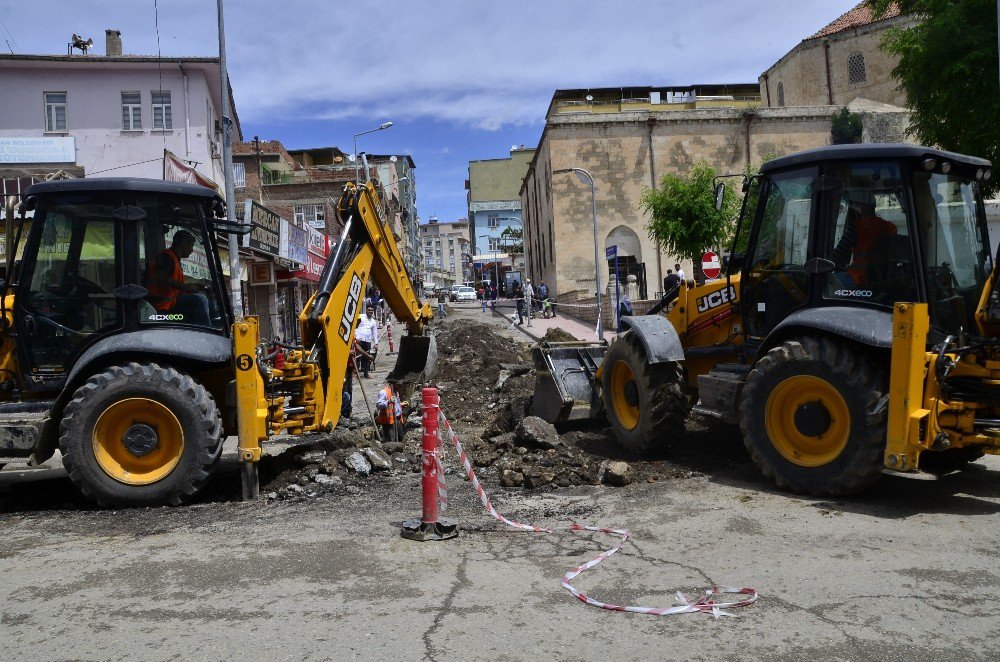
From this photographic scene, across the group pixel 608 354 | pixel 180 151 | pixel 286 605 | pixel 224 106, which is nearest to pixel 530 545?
pixel 286 605

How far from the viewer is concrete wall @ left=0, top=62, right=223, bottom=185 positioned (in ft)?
96.0

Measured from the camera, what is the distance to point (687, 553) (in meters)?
5.29

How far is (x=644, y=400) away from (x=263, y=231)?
1420cm

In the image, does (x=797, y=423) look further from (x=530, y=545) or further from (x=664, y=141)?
(x=664, y=141)

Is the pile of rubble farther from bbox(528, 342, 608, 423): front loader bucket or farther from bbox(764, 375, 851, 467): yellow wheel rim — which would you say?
bbox(764, 375, 851, 467): yellow wheel rim

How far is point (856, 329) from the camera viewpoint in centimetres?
620

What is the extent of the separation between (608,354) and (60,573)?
5.48 meters

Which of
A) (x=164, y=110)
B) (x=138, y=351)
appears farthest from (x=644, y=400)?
(x=164, y=110)

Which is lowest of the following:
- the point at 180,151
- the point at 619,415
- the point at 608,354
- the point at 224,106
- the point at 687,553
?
the point at 687,553

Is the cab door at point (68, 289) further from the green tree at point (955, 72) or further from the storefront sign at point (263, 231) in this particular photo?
the green tree at point (955, 72)

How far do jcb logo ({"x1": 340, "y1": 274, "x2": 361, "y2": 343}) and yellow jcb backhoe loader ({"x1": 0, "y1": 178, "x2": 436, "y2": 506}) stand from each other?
101 millimetres

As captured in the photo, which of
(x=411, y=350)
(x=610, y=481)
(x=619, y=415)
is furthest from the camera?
(x=411, y=350)

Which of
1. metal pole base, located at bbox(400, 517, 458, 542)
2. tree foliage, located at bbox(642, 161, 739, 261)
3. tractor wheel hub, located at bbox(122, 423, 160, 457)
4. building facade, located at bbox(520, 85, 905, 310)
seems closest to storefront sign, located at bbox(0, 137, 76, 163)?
tree foliage, located at bbox(642, 161, 739, 261)

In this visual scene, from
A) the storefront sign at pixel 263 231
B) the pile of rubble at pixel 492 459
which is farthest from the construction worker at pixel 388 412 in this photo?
the storefront sign at pixel 263 231
